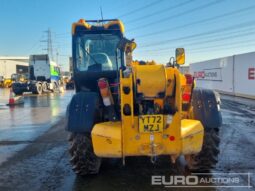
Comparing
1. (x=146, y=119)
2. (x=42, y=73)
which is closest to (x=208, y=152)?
(x=146, y=119)

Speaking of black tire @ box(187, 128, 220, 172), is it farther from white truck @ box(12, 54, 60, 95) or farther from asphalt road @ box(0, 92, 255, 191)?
white truck @ box(12, 54, 60, 95)

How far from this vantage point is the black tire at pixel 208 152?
4.93 m

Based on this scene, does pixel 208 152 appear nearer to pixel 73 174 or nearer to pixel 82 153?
pixel 82 153

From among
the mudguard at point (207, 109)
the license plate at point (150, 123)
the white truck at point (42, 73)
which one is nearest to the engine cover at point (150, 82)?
the license plate at point (150, 123)

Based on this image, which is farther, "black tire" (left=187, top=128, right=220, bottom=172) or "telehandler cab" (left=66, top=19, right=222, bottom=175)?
"black tire" (left=187, top=128, right=220, bottom=172)

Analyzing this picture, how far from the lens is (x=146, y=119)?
4285mm

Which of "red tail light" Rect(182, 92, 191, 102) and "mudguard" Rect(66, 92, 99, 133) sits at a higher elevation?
"red tail light" Rect(182, 92, 191, 102)

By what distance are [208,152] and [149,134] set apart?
126 cm

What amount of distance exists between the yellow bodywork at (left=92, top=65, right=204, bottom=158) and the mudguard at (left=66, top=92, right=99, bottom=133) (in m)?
0.41

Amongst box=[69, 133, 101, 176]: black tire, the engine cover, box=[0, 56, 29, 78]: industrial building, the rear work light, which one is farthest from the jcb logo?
box=[0, 56, 29, 78]: industrial building

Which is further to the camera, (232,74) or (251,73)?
(232,74)

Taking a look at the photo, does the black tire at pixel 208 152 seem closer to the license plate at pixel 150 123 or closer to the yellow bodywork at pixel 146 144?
the yellow bodywork at pixel 146 144

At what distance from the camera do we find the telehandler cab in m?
4.31

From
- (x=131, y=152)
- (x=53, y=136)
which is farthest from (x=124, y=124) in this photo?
(x=53, y=136)
